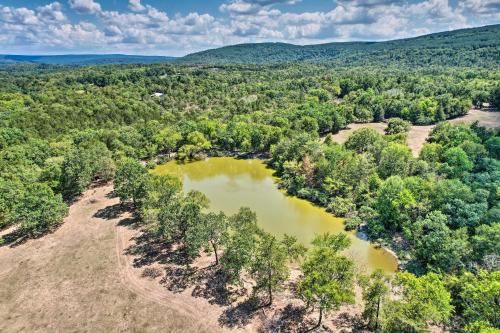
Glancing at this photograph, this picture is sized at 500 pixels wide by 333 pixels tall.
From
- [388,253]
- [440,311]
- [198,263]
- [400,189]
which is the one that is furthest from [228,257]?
[400,189]

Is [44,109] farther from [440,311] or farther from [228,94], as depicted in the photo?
[440,311]

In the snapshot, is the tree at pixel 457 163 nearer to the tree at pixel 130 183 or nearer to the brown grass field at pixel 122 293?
the brown grass field at pixel 122 293

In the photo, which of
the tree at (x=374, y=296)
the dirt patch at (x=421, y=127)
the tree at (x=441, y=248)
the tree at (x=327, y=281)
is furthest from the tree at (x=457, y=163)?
the tree at (x=327, y=281)

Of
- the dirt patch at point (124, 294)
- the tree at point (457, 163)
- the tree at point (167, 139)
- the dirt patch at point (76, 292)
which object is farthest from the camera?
the tree at point (167, 139)

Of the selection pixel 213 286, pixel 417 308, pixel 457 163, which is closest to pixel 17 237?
pixel 213 286

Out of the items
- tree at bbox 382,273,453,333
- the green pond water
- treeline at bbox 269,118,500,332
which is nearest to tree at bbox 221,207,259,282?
tree at bbox 382,273,453,333
